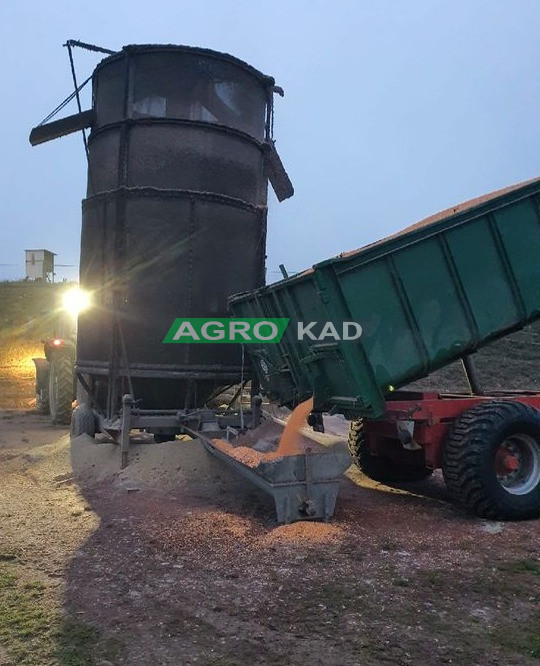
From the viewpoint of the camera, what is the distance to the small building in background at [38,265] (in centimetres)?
3691

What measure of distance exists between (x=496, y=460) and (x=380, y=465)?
1.84 meters

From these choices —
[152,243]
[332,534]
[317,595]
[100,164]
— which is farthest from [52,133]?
[317,595]

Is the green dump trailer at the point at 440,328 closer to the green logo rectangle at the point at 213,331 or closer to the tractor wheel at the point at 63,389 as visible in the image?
the green logo rectangle at the point at 213,331

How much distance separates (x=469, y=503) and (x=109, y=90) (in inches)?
275

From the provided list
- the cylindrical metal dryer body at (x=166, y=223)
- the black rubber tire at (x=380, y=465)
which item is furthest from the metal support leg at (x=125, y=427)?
the black rubber tire at (x=380, y=465)

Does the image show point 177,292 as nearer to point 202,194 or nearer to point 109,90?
point 202,194

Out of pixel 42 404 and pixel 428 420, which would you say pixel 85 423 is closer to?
pixel 428 420

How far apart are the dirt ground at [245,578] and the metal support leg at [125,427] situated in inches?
14.8

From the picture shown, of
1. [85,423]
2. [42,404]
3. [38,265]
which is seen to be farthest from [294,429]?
[38,265]

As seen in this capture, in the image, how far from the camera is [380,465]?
24.8 ft

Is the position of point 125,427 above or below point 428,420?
below

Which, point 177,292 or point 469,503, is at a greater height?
point 177,292

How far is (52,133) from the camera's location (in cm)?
887

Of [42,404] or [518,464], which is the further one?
[42,404]
